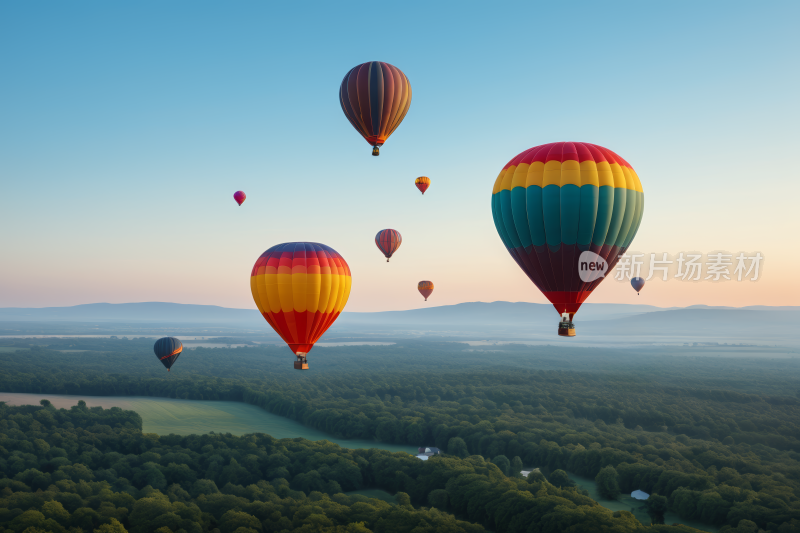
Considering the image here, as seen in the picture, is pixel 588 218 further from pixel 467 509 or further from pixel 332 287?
pixel 467 509

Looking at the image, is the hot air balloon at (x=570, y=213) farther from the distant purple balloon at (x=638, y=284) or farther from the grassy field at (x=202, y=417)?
the distant purple balloon at (x=638, y=284)

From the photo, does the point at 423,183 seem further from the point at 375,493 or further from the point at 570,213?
the point at 570,213

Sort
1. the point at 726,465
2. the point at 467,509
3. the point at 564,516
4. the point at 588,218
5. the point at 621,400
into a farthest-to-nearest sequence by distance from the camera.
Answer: the point at 621,400, the point at 726,465, the point at 467,509, the point at 564,516, the point at 588,218

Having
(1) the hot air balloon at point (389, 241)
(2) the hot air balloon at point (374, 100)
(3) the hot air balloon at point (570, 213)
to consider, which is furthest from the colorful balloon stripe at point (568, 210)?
(1) the hot air balloon at point (389, 241)

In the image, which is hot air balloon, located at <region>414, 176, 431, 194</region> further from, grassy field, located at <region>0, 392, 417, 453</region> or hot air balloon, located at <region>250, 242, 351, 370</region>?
grassy field, located at <region>0, 392, 417, 453</region>

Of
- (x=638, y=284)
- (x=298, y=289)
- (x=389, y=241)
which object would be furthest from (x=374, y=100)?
(x=638, y=284)

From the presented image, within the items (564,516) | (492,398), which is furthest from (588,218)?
(492,398)
